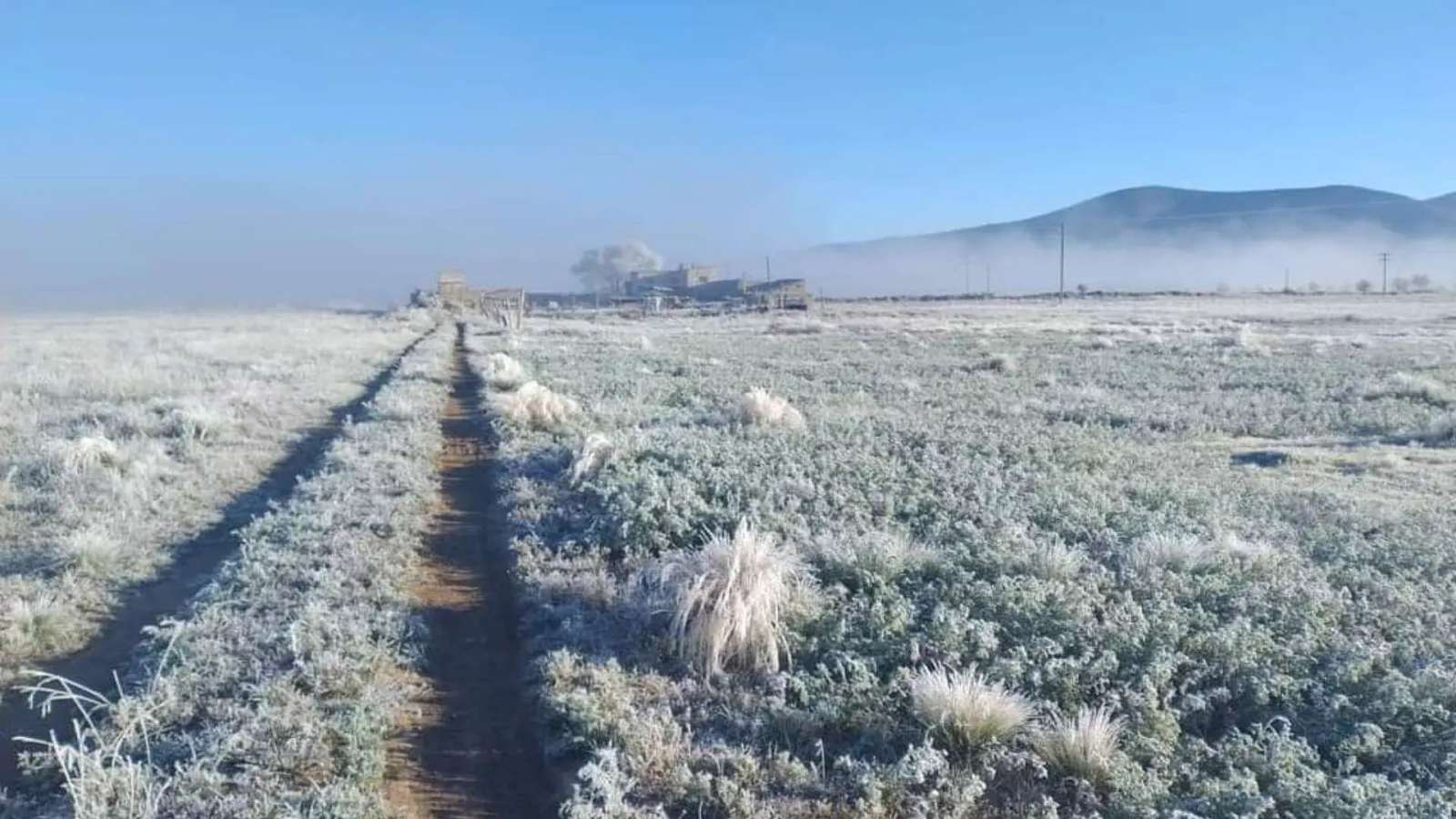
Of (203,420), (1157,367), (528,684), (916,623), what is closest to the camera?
(528,684)

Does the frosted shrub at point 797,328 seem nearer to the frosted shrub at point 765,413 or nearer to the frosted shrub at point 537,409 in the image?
the frosted shrub at point 537,409

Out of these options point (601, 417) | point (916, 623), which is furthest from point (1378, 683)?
point (601, 417)

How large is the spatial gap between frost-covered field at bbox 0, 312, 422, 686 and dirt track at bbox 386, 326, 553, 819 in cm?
269

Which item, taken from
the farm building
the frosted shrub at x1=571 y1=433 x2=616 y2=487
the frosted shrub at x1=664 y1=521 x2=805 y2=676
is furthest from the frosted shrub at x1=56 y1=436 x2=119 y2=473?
the farm building

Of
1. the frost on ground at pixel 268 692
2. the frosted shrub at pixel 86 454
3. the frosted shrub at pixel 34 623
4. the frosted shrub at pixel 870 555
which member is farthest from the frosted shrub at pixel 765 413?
the frosted shrub at pixel 34 623

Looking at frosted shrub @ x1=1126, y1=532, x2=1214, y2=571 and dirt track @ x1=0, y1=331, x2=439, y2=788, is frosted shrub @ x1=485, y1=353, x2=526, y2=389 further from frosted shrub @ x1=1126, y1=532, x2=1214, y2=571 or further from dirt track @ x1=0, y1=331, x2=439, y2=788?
frosted shrub @ x1=1126, y1=532, x2=1214, y2=571

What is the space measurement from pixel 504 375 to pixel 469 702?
1611cm

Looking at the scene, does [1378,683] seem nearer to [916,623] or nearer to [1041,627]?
[1041,627]

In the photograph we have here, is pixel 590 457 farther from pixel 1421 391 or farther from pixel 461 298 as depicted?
pixel 461 298

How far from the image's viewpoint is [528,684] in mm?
6266

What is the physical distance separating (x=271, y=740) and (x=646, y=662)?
2233 mm

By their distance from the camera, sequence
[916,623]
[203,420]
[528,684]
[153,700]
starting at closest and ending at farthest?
[153,700], [528,684], [916,623], [203,420]

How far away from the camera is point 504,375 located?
21.6 metres

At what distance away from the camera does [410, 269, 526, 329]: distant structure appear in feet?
242
